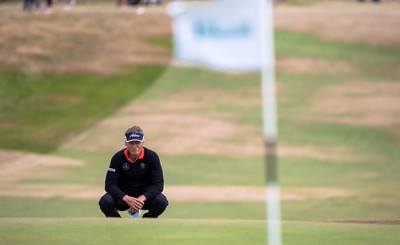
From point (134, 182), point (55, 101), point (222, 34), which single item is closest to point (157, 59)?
point (55, 101)

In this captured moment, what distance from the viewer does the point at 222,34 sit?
34.5 ft

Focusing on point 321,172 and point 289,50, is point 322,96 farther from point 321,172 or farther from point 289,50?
point 321,172

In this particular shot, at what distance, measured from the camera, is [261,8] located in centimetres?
1070

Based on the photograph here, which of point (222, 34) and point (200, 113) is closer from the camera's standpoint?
point (222, 34)

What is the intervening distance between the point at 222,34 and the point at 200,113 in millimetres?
28958

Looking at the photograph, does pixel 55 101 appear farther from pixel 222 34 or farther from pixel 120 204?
pixel 222 34

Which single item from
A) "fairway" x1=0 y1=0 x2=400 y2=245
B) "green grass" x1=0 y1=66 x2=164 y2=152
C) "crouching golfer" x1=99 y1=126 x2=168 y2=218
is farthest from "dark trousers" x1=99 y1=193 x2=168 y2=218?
"green grass" x1=0 y1=66 x2=164 y2=152

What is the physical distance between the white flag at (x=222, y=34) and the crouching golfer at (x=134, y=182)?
229 cm

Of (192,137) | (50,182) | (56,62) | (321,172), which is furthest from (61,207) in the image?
(56,62)

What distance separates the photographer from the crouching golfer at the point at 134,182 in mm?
12734

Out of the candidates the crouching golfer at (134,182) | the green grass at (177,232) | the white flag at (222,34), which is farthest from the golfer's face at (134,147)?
the white flag at (222,34)

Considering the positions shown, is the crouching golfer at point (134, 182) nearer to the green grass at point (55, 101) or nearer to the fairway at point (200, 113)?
the fairway at point (200, 113)

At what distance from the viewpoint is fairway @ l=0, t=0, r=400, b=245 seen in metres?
27.1

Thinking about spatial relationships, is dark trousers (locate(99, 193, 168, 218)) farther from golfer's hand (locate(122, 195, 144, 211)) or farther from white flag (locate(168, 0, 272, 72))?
white flag (locate(168, 0, 272, 72))
